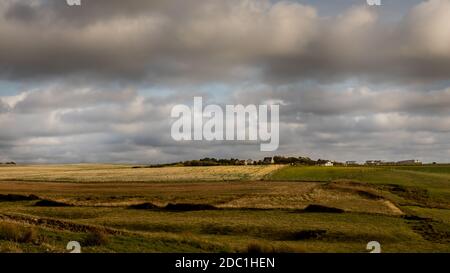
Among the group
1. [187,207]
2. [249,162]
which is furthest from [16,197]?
[249,162]

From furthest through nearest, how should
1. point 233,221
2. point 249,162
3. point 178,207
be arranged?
point 249,162 → point 178,207 → point 233,221

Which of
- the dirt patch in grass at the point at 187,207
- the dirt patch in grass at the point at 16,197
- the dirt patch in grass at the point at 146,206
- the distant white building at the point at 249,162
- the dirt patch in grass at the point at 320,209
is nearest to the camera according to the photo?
the dirt patch in grass at the point at 320,209

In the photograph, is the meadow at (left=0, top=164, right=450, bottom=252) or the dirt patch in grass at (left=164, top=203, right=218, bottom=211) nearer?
the meadow at (left=0, top=164, right=450, bottom=252)

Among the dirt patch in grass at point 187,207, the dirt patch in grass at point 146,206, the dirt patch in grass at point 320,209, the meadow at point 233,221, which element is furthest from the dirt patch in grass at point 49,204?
the dirt patch in grass at point 320,209

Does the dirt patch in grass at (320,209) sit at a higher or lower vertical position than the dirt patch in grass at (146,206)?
higher

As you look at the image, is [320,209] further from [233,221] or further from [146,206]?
[146,206]

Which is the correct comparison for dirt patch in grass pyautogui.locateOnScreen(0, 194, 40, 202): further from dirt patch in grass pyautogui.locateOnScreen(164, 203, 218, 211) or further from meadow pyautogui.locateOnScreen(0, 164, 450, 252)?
dirt patch in grass pyautogui.locateOnScreen(164, 203, 218, 211)

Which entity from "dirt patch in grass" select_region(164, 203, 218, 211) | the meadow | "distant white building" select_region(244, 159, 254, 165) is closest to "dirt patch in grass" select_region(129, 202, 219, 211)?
"dirt patch in grass" select_region(164, 203, 218, 211)

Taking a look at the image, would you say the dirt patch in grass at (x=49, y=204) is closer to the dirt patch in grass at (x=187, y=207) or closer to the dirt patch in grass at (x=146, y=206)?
the dirt patch in grass at (x=146, y=206)
